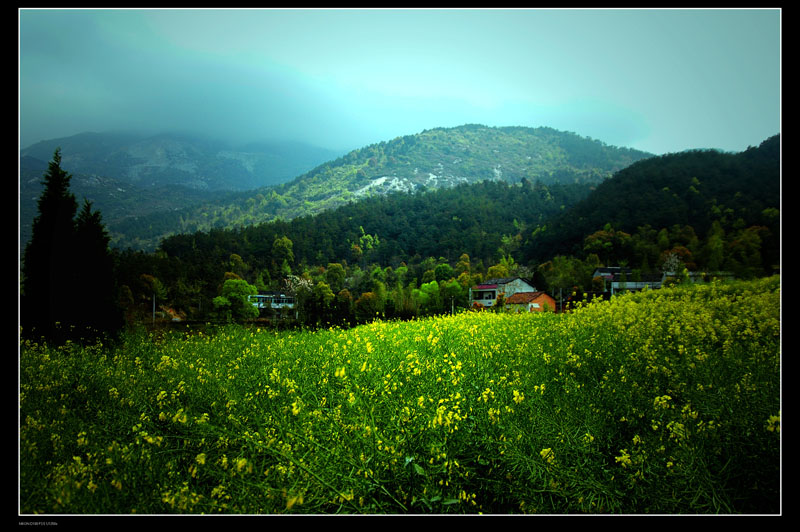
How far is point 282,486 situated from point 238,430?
0.61 metres

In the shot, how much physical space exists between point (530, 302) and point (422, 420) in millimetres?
1979

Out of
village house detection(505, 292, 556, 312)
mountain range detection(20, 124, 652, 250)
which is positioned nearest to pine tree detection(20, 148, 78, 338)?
mountain range detection(20, 124, 652, 250)

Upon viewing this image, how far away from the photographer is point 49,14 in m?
2.92

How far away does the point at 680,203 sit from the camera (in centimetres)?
359

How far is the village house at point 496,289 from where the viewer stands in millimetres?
4039

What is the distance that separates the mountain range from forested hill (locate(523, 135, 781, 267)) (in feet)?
0.83

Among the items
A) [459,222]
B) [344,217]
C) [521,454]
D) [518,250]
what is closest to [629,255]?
[518,250]

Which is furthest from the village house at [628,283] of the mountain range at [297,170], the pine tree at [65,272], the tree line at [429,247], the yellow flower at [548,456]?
the pine tree at [65,272]

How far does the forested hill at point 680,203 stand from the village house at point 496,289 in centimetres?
27

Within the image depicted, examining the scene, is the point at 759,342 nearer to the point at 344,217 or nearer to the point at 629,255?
the point at 629,255

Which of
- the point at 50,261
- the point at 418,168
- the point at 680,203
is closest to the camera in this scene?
the point at 50,261

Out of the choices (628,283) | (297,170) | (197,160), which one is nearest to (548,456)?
(628,283)

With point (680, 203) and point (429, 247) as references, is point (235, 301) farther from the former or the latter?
point (680, 203)

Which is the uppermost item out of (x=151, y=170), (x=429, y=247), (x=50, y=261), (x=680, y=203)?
(x=151, y=170)
